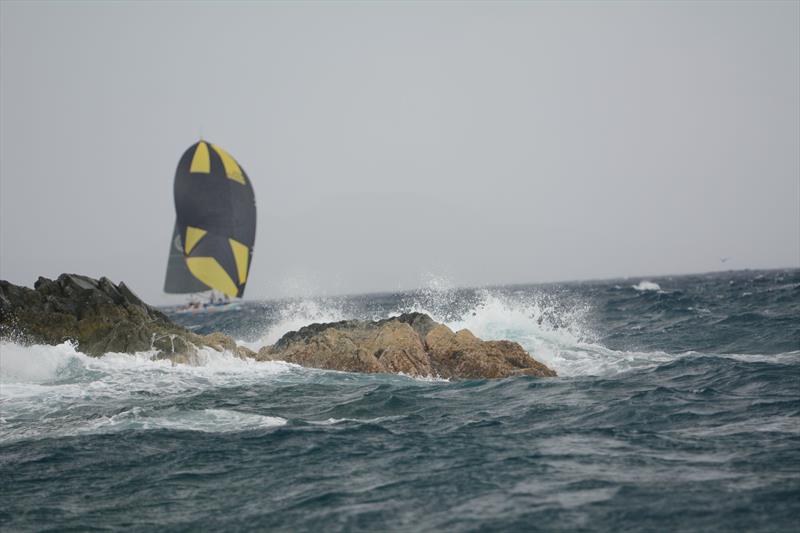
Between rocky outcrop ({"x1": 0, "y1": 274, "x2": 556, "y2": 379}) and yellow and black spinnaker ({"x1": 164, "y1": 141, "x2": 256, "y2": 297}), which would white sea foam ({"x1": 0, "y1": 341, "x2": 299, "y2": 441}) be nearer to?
rocky outcrop ({"x1": 0, "y1": 274, "x2": 556, "y2": 379})

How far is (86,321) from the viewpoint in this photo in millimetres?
25438

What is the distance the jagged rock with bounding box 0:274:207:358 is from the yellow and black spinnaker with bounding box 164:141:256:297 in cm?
2039

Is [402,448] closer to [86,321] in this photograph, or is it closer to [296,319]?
[86,321]

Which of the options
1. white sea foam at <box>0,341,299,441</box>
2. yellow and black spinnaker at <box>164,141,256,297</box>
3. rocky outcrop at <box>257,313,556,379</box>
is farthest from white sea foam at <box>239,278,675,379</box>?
yellow and black spinnaker at <box>164,141,256,297</box>

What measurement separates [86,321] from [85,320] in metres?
0.06

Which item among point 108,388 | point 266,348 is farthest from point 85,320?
point 108,388

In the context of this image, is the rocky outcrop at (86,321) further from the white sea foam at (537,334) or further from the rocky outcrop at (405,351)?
the white sea foam at (537,334)

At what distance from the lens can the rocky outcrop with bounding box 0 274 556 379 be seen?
21.4 meters

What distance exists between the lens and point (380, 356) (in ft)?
74.6

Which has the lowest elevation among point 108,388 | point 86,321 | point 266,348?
point 108,388

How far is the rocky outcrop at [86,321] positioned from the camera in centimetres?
2431

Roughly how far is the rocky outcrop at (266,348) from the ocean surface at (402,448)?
132 centimetres

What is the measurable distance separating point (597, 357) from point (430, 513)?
16763mm

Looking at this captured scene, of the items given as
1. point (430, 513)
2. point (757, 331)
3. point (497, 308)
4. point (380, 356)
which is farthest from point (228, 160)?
point (430, 513)
